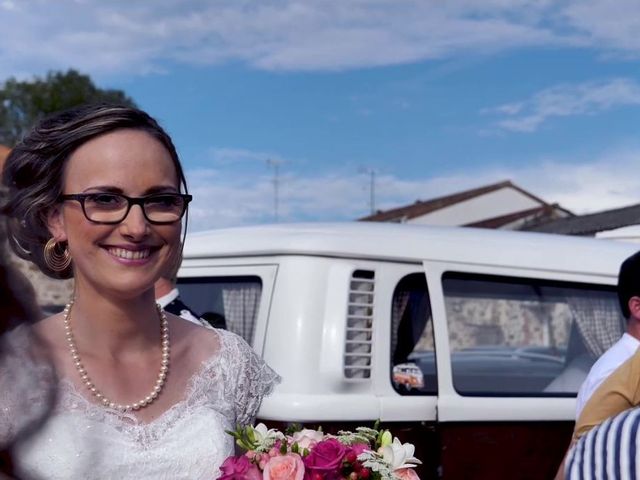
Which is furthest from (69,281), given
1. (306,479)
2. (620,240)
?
(620,240)

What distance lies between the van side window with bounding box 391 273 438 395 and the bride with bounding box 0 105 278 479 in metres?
2.18

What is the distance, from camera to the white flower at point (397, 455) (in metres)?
1.99

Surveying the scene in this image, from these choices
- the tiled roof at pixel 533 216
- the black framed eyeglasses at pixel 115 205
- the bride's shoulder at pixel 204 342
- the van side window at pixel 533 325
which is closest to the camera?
the black framed eyeglasses at pixel 115 205

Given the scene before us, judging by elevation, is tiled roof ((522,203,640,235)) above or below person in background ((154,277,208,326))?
above

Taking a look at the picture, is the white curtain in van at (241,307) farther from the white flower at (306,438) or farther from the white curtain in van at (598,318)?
the white flower at (306,438)

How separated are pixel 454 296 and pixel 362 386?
2.28 feet

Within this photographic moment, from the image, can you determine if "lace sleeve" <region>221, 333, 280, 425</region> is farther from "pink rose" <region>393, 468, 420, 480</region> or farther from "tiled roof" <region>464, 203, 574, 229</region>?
"tiled roof" <region>464, 203, 574, 229</region>

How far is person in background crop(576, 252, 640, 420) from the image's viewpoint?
3.89 metres

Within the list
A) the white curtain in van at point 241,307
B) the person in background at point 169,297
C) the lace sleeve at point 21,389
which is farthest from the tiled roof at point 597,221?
the lace sleeve at point 21,389

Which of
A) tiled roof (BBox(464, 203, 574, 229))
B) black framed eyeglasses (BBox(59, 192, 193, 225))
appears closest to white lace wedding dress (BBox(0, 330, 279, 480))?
black framed eyeglasses (BBox(59, 192, 193, 225))

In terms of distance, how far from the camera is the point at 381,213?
129ft

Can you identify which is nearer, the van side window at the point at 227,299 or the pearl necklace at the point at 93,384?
the pearl necklace at the point at 93,384

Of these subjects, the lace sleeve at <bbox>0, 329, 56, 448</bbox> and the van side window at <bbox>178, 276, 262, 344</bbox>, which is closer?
the lace sleeve at <bbox>0, 329, 56, 448</bbox>

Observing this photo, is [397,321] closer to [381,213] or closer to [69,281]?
[69,281]
